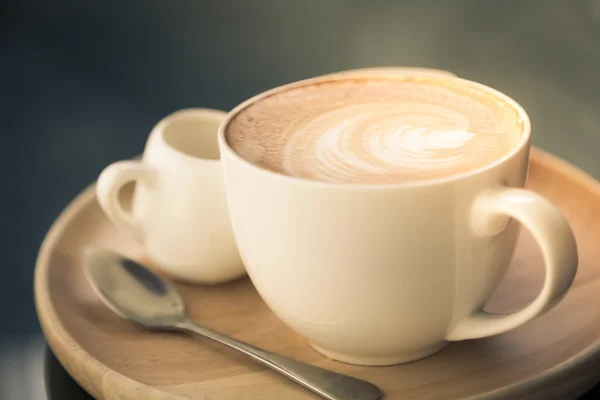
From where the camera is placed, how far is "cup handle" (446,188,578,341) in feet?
1.30

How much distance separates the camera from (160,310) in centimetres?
56

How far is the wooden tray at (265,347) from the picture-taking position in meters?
0.45

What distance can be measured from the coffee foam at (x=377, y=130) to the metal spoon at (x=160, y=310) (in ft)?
0.43

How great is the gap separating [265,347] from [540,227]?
230 millimetres

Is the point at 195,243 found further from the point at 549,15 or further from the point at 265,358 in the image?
the point at 549,15

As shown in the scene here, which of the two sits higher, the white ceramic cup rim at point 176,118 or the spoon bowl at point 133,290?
the white ceramic cup rim at point 176,118

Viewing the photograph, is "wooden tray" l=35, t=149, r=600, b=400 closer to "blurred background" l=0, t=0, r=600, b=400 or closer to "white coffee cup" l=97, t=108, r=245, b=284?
"white coffee cup" l=97, t=108, r=245, b=284

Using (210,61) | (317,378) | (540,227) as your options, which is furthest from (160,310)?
(210,61)

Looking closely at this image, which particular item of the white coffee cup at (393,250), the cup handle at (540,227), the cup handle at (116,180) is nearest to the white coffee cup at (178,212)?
the cup handle at (116,180)

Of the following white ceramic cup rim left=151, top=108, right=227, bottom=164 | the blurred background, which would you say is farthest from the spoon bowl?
the blurred background

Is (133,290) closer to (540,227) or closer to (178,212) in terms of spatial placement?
(178,212)

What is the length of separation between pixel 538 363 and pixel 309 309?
0.16m

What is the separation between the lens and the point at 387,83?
0.58 m

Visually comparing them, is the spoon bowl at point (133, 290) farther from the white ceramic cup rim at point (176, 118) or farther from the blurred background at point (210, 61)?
the blurred background at point (210, 61)
